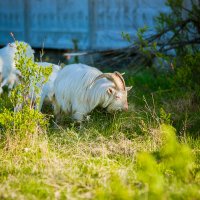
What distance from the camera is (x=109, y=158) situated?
570 cm

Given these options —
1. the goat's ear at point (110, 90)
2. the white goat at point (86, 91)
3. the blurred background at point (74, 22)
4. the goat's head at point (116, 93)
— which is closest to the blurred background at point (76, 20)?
the blurred background at point (74, 22)

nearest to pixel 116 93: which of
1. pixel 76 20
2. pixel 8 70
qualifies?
pixel 8 70

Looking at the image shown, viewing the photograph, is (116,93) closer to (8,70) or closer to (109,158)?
(109,158)

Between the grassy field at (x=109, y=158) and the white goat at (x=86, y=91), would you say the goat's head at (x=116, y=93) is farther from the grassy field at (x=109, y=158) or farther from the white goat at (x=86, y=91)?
the grassy field at (x=109, y=158)

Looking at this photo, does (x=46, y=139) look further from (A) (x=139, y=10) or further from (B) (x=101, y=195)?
(A) (x=139, y=10)

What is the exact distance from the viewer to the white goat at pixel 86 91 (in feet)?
21.7

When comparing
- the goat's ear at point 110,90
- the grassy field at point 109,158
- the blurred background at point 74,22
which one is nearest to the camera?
the grassy field at point 109,158

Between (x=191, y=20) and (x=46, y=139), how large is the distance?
402 centimetres

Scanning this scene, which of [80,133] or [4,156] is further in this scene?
[80,133]

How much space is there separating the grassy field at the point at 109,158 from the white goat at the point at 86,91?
0.21m

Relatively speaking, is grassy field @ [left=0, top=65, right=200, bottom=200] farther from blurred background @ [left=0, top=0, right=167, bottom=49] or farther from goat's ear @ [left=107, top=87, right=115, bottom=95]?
blurred background @ [left=0, top=0, right=167, bottom=49]

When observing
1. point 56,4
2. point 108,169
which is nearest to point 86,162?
point 108,169

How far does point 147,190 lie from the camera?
14.9ft

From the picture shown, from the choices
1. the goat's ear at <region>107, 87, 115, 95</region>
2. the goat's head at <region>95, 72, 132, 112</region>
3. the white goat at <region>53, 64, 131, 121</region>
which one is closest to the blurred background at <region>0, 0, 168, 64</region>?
the white goat at <region>53, 64, 131, 121</region>
